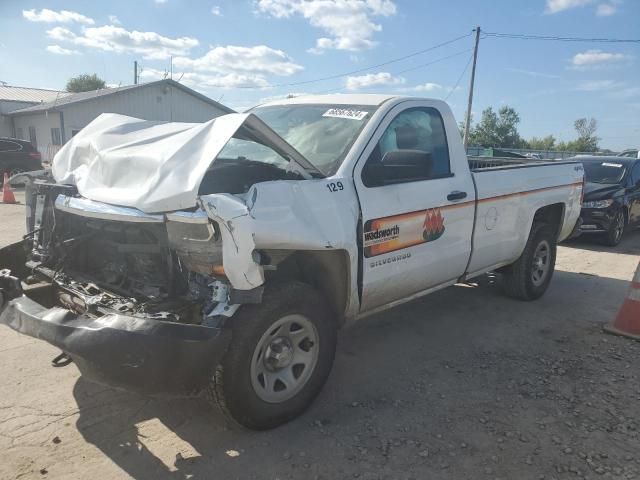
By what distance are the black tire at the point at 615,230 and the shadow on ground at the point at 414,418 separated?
18.9 ft

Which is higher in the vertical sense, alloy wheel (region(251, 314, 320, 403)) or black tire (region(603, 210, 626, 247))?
alloy wheel (region(251, 314, 320, 403))

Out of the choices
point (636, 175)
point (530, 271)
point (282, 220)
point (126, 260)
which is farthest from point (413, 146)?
point (636, 175)

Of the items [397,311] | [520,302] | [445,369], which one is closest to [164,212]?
[445,369]

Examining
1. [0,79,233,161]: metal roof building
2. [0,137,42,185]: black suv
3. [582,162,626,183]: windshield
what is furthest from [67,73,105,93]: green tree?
[582,162,626,183]: windshield

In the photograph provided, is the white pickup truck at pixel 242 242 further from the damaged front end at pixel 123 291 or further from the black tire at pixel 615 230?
the black tire at pixel 615 230

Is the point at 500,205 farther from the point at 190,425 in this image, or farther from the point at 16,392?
the point at 16,392

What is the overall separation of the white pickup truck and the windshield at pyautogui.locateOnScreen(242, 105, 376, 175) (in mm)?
17

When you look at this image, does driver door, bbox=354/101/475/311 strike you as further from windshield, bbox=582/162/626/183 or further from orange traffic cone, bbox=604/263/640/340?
windshield, bbox=582/162/626/183

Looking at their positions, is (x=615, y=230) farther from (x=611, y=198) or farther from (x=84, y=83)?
(x=84, y=83)

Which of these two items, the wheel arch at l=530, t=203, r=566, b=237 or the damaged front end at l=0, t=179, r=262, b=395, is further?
the wheel arch at l=530, t=203, r=566, b=237

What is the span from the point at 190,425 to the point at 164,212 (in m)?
1.37

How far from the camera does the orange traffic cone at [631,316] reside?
479cm

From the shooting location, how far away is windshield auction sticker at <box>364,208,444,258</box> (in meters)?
3.45

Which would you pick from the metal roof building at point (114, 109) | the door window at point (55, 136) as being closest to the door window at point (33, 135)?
the metal roof building at point (114, 109)
